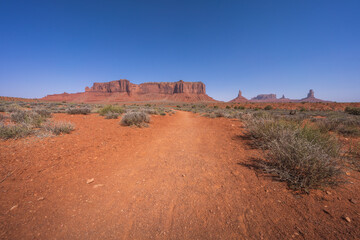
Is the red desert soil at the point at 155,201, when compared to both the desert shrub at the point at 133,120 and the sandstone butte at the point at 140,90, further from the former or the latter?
the sandstone butte at the point at 140,90

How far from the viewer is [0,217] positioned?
1.54 metres

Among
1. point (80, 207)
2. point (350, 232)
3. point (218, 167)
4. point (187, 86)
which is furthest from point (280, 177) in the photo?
point (187, 86)

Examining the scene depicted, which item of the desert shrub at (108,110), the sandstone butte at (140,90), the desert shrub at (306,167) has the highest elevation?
the sandstone butte at (140,90)

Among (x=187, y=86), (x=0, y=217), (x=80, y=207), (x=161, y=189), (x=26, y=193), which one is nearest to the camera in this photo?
(x=0, y=217)

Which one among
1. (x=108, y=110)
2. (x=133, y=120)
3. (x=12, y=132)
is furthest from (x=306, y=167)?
(x=108, y=110)

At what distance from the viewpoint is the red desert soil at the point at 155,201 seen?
1500 mm

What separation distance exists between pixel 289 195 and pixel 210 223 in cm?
139

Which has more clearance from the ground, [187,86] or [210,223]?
[187,86]

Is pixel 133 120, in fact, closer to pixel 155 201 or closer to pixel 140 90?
pixel 155 201

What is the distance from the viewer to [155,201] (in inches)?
77.5

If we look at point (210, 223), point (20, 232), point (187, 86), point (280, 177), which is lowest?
point (210, 223)

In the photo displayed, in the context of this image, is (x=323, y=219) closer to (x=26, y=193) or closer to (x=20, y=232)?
(x=20, y=232)

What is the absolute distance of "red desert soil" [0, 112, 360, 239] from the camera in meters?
1.50

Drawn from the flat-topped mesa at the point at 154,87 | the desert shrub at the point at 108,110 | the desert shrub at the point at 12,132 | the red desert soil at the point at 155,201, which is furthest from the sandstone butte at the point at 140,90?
the red desert soil at the point at 155,201
